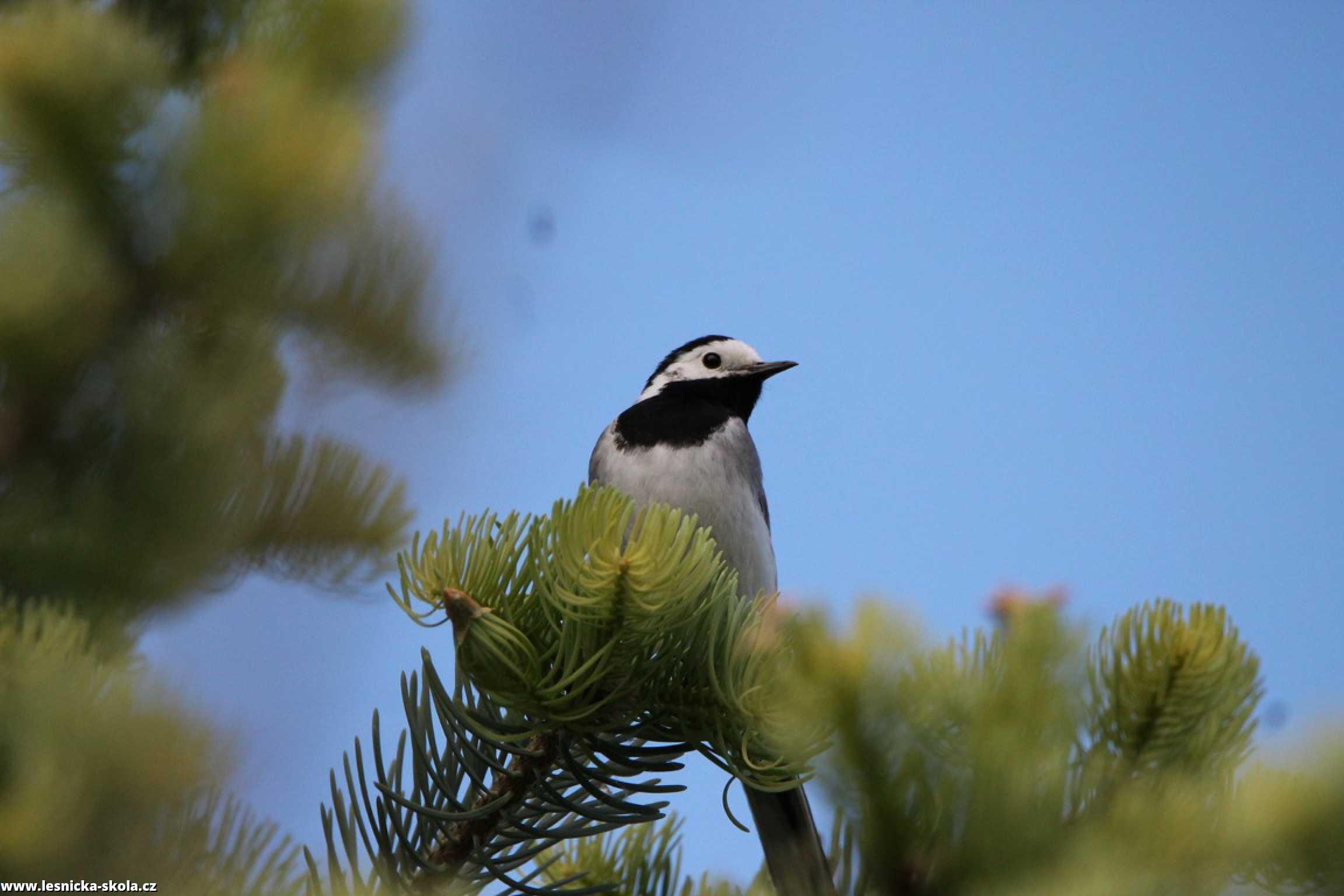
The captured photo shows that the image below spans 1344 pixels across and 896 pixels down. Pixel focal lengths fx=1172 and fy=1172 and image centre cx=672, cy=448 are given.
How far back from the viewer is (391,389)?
2.90m

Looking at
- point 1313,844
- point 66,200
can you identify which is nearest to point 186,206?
point 66,200

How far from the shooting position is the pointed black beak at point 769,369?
3.98 metres

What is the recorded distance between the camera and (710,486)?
3096 millimetres

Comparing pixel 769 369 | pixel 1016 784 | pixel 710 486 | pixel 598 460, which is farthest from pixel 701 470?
pixel 1016 784

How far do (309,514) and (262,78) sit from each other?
103 cm

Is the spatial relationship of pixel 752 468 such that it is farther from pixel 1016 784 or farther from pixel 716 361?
pixel 1016 784

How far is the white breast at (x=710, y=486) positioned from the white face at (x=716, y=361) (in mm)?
819

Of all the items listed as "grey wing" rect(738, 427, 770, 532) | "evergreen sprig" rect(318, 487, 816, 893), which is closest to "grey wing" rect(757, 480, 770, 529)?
"grey wing" rect(738, 427, 770, 532)

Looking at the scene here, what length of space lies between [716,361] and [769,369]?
210mm

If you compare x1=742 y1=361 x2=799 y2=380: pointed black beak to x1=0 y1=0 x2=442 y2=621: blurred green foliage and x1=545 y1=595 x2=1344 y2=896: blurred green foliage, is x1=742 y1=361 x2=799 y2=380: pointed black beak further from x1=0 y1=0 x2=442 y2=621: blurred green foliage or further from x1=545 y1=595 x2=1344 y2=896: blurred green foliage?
x1=545 y1=595 x2=1344 y2=896: blurred green foliage

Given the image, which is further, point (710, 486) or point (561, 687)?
point (710, 486)

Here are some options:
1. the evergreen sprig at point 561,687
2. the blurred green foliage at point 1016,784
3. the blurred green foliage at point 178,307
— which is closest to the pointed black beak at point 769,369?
the blurred green foliage at point 178,307

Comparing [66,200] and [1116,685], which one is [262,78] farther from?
[1116,685]

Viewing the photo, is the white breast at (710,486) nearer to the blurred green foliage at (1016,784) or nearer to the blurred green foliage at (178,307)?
the blurred green foliage at (178,307)
